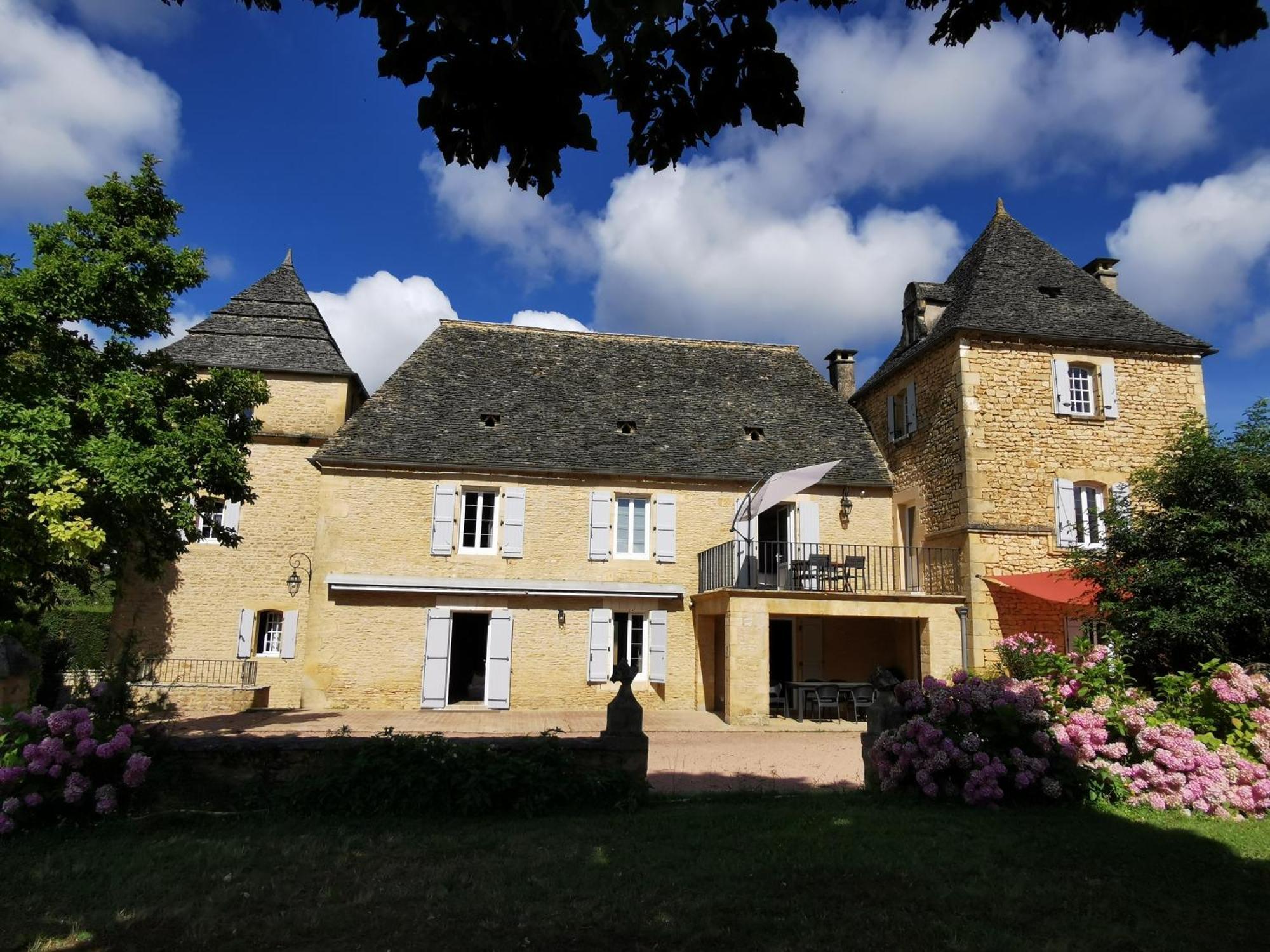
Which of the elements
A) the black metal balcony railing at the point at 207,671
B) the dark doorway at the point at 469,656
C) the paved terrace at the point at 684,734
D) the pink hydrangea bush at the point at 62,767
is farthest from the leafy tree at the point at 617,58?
the black metal balcony railing at the point at 207,671

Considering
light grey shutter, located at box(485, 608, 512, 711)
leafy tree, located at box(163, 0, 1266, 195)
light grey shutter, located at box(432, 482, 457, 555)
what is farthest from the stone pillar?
leafy tree, located at box(163, 0, 1266, 195)

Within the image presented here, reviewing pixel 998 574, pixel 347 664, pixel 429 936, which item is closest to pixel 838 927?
pixel 429 936

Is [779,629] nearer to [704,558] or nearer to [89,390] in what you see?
[704,558]

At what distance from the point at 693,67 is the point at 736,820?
5031 millimetres

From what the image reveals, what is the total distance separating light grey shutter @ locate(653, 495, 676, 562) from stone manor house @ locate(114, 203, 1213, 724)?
0.05 metres

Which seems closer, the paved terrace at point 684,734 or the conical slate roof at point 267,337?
the paved terrace at point 684,734

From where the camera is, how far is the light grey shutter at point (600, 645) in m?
15.0

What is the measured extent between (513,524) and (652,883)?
11.3 metres

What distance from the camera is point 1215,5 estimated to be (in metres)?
2.59

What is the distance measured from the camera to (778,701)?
14977 mm

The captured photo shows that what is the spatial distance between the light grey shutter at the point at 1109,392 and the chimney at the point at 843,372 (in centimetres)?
627

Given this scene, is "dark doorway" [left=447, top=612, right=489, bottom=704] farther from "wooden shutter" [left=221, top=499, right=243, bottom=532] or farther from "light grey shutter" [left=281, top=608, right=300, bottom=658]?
"wooden shutter" [left=221, top=499, right=243, bottom=532]

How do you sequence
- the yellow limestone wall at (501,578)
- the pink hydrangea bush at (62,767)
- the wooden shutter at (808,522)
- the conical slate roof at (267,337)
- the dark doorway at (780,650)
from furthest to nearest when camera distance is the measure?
the conical slate roof at (267,337) < the dark doorway at (780,650) < the wooden shutter at (808,522) < the yellow limestone wall at (501,578) < the pink hydrangea bush at (62,767)

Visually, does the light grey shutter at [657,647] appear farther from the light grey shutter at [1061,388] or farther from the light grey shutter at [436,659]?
the light grey shutter at [1061,388]
